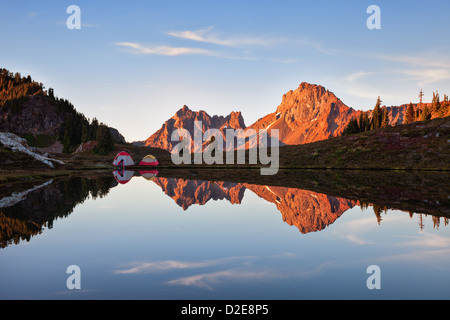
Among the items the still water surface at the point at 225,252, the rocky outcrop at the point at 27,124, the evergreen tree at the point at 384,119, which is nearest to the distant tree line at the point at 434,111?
the evergreen tree at the point at 384,119

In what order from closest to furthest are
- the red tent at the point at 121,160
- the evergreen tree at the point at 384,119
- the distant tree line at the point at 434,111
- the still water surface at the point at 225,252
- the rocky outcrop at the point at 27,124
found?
the still water surface at the point at 225,252, the red tent at the point at 121,160, the distant tree line at the point at 434,111, the evergreen tree at the point at 384,119, the rocky outcrop at the point at 27,124

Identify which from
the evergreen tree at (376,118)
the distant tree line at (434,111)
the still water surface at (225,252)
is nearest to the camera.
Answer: the still water surface at (225,252)

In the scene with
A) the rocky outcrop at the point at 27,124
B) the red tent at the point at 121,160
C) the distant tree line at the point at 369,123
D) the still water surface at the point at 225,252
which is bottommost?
the still water surface at the point at 225,252

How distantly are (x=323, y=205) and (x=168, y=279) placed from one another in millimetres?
14415

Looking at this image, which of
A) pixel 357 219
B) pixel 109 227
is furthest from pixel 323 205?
pixel 109 227

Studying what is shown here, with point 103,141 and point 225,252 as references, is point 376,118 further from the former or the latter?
point 225,252

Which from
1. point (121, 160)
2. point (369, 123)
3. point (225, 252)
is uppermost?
point (369, 123)

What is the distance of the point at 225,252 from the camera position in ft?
34.8

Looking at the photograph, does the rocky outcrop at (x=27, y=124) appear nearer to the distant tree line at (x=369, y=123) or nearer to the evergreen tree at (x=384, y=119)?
the distant tree line at (x=369, y=123)

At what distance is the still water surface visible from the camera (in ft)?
24.8

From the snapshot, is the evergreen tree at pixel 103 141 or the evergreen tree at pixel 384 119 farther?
the evergreen tree at pixel 384 119

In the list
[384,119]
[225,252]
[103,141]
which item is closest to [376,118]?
[384,119]

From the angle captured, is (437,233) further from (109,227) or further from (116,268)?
(109,227)

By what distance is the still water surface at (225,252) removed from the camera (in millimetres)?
7555
